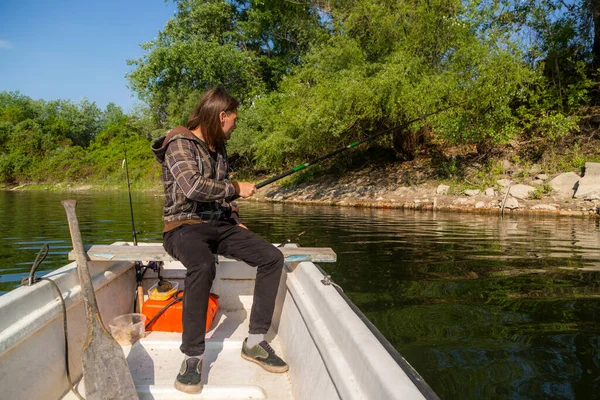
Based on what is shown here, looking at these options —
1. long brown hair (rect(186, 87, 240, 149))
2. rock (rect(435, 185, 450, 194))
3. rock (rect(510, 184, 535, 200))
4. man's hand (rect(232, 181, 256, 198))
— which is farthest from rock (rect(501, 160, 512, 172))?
long brown hair (rect(186, 87, 240, 149))

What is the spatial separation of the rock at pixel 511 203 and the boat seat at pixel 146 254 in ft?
39.9

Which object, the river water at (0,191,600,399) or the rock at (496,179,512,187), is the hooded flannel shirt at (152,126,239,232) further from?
the rock at (496,179,512,187)

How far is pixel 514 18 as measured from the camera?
1639 cm

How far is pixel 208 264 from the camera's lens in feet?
7.86

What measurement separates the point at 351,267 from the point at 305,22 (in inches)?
904

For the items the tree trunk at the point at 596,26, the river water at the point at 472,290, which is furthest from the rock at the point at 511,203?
the tree trunk at the point at 596,26

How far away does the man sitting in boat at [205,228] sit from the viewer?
7.74ft

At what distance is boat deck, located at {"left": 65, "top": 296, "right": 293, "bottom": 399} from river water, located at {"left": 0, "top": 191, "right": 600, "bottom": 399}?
1.10 metres

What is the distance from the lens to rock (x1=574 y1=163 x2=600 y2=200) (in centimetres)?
1247

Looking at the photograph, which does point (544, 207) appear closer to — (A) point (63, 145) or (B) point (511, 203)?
(B) point (511, 203)

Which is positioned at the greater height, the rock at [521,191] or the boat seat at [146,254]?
the boat seat at [146,254]

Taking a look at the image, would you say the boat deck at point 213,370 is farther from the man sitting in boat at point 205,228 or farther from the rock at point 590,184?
the rock at point 590,184

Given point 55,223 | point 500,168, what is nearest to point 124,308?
point 55,223

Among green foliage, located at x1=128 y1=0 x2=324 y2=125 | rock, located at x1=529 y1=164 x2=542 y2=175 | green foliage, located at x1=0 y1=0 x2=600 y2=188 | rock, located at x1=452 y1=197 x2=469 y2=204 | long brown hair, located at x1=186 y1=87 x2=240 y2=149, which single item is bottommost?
rock, located at x1=452 y1=197 x2=469 y2=204
